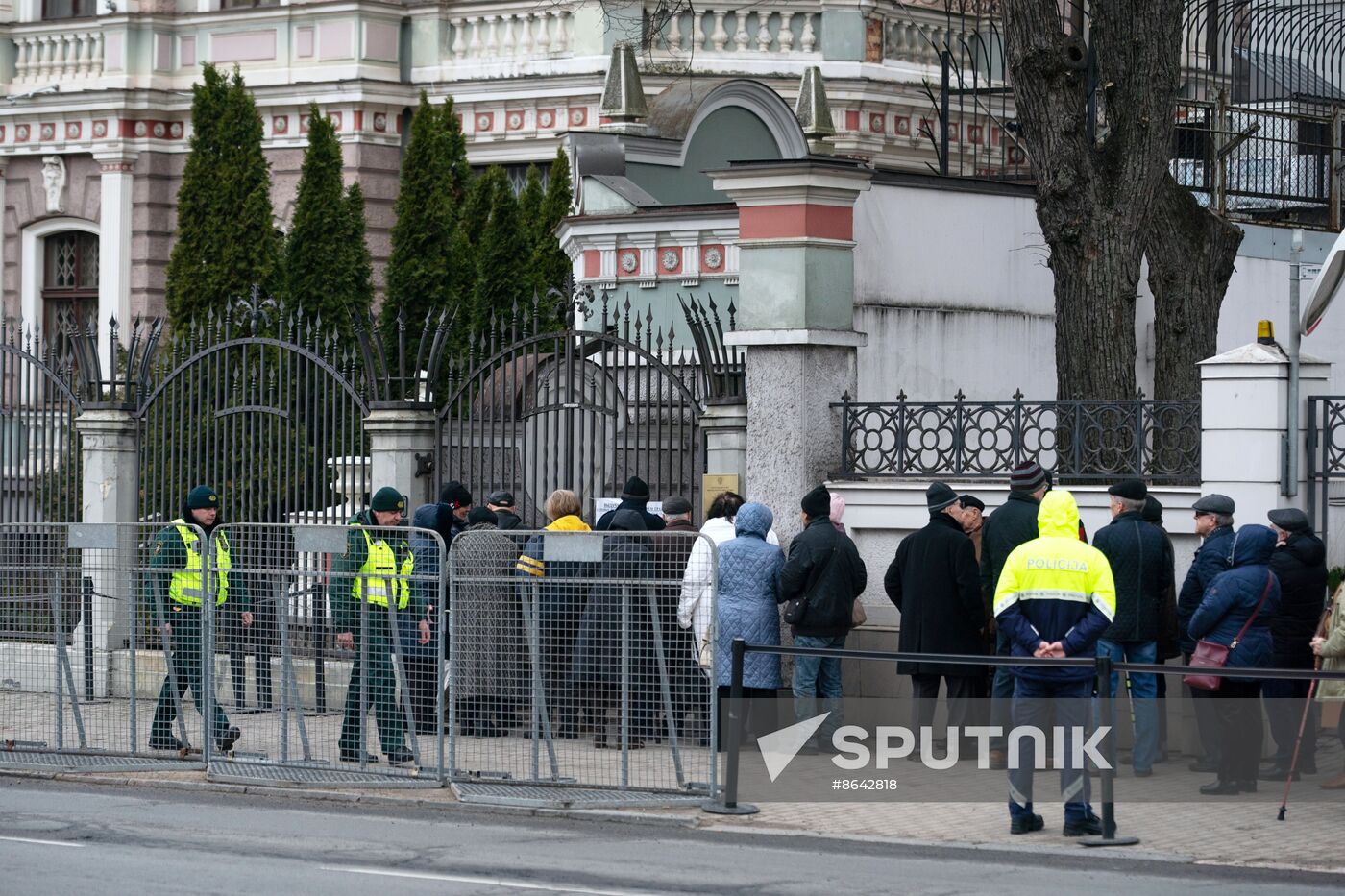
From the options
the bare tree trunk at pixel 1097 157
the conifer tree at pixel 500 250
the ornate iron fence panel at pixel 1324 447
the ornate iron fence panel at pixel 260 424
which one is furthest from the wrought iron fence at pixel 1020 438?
the conifer tree at pixel 500 250

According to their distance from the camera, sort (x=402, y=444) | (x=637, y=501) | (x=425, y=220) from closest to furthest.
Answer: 1. (x=637, y=501)
2. (x=402, y=444)
3. (x=425, y=220)

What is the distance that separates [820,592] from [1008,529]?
4.01 ft

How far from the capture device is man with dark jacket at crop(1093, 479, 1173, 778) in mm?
12805

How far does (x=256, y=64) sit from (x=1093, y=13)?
587 inches

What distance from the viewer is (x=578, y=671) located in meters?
12.3

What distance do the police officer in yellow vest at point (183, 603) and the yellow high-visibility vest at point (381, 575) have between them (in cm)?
83

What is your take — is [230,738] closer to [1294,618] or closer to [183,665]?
[183,665]

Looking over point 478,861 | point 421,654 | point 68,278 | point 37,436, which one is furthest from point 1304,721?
point 68,278

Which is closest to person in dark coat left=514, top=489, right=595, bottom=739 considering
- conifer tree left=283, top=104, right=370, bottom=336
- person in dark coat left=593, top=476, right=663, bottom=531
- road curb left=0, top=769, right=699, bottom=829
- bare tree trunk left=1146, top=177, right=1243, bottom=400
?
road curb left=0, top=769, right=699, bottom=829

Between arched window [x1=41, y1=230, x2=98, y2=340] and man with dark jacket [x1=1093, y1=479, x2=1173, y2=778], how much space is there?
19267 mm

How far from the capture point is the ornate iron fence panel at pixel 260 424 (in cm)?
1672

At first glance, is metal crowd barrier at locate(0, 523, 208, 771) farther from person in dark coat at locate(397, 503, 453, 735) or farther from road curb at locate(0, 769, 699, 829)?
person in dark coat at locate(397, 503, 453, 735)

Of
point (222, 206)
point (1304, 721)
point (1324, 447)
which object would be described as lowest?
point (1304, 721)

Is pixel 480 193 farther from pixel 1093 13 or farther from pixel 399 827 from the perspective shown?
pixel 399 827
